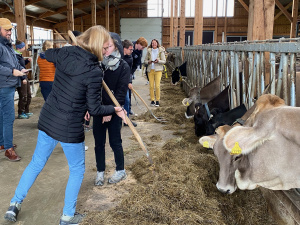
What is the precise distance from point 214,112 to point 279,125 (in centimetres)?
268

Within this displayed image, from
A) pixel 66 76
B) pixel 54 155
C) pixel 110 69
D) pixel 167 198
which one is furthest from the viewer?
pixel 54 155

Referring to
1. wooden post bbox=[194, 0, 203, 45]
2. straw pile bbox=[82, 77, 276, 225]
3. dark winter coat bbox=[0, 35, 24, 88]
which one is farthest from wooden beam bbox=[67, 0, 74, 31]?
straw pile bbox=[82, 77, 276, 225]

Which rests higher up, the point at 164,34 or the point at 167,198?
the point at 164,34

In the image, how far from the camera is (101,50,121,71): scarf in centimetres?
331

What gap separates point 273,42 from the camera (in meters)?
3.10

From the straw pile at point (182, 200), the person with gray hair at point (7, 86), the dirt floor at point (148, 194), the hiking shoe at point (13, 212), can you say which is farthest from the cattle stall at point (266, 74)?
the person with gray hair at point (7, 86)

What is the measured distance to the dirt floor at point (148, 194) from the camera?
277 cm

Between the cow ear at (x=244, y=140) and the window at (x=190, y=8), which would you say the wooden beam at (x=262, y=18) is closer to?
the cow ear at (x=244, y=140)

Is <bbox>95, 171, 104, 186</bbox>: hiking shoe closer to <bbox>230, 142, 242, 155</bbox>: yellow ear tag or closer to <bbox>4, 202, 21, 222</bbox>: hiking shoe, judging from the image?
<bbox>4, 202, 21, 222</bbox>: hiking shoe

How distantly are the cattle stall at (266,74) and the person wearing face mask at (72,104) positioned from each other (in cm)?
158

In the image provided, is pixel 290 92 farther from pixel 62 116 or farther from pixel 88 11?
pixel 88 11

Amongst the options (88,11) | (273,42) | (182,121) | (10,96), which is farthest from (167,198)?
(88,11)

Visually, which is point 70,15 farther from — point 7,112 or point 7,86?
point 7,112

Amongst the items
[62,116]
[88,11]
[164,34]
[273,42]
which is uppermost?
[88,11]
